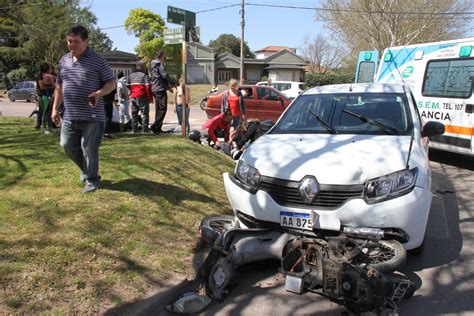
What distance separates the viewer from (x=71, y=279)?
355 centimetres

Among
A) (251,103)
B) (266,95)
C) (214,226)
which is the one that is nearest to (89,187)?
(214,226)

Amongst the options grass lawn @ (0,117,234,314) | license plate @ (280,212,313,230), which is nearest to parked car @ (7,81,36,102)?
grass lawn @ (0,117,234,314)

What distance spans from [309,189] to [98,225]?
6.80 ft

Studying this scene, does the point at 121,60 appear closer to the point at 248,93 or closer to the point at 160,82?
the point at 248,93

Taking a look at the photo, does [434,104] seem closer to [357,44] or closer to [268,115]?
[268,115]

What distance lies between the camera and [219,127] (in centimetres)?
1045

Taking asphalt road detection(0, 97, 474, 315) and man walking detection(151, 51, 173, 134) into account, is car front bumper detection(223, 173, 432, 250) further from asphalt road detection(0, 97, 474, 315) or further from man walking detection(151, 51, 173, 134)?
man walking detection(151, 51, 173, 134)

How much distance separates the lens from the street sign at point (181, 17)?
8680mm

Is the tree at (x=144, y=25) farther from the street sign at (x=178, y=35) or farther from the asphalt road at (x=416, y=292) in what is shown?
the asphalt road at (x=416, y=292)

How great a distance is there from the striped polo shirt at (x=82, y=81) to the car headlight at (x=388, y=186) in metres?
3.02

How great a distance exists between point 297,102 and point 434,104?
4863 millimetres

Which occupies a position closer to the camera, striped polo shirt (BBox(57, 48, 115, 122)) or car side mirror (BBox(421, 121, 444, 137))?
striped polo shirt (BBox(57, 48, 115, 122))

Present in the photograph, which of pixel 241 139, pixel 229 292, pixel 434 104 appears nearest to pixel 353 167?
pixel 229 292

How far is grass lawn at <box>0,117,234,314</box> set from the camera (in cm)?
345
